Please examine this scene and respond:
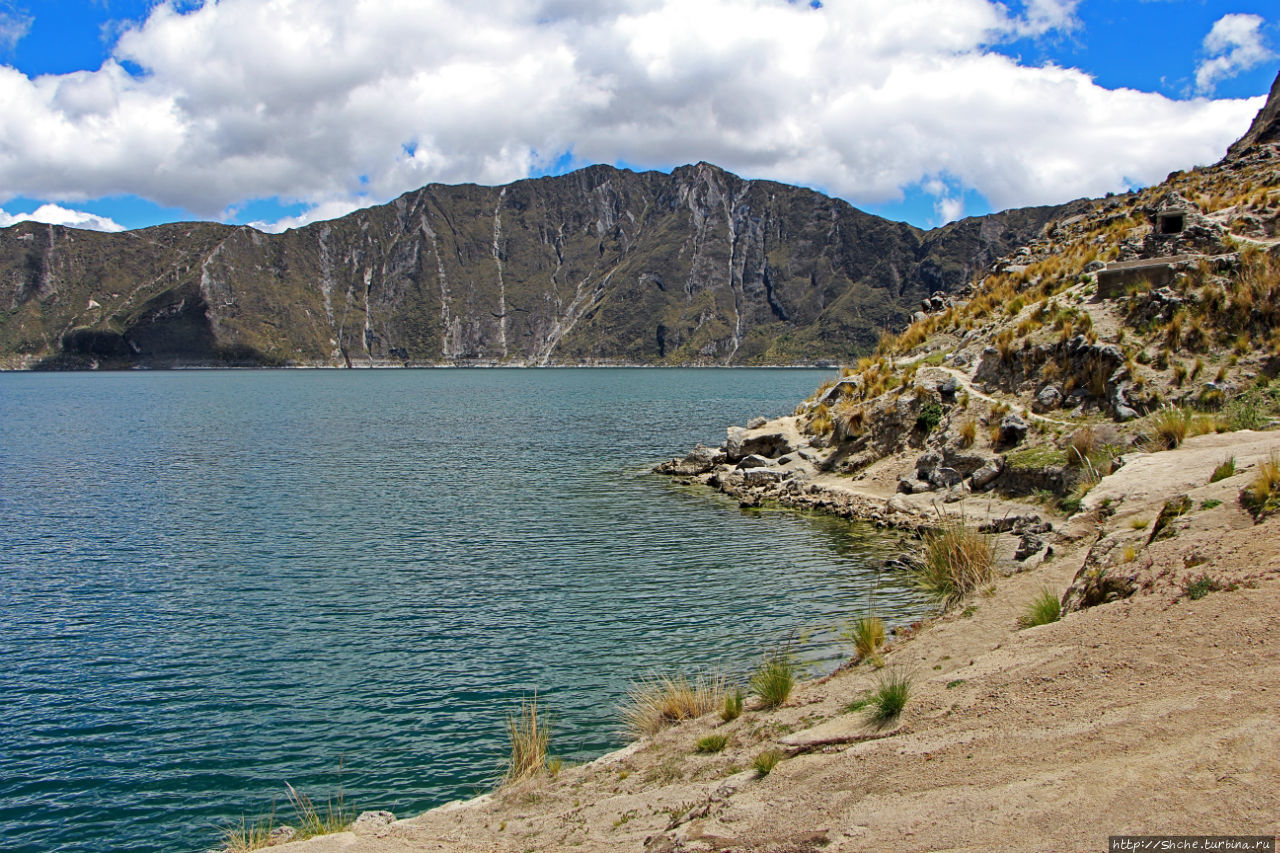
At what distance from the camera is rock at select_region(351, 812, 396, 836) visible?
33.4ft

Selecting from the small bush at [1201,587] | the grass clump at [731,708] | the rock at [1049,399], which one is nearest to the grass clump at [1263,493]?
the small bush at [1201,587]

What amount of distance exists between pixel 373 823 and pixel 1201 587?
10799 mm

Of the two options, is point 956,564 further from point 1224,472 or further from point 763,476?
point 763,476

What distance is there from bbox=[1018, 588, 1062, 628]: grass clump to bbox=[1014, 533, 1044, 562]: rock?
5.83m

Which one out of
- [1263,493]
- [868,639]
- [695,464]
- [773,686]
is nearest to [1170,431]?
[1263,493]

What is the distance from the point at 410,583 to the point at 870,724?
1700 centimetres

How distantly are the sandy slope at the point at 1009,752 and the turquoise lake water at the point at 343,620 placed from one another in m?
2.99

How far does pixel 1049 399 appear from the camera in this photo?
2992cm

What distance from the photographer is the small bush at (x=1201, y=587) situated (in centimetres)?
935

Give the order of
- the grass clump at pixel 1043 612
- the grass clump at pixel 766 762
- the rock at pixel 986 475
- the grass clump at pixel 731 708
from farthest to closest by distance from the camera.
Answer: the rock at pixel 986 475, the grass clump at pixel 731 708, the grass clump at pixel 1043 612, the grass clump at pixel 766 762

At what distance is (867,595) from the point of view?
20953mm

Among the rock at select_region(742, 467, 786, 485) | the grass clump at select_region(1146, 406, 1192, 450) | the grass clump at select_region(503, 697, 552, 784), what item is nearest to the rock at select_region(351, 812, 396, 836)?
the grass clump at select_region(503, 697, 552, 784)

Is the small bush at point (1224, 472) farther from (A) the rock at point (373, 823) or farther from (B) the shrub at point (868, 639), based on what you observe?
(A) the rock at point (373, 823)

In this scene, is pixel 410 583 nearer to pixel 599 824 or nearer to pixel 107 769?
pixel 107 769
